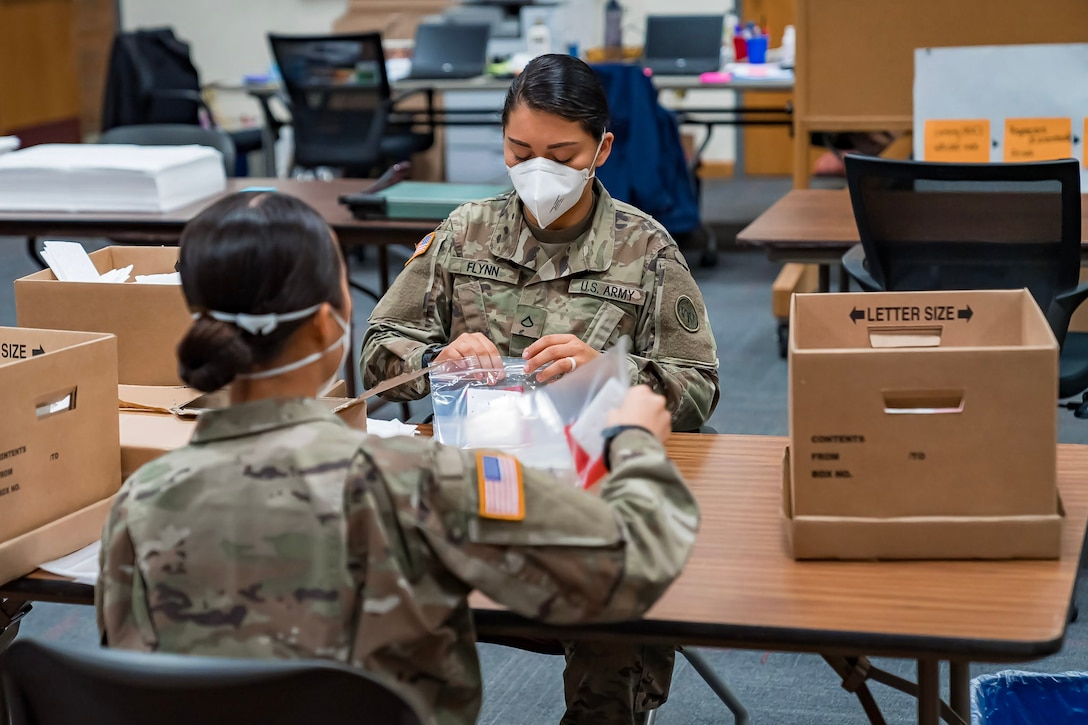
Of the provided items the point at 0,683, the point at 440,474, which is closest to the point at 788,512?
the point at 440,474

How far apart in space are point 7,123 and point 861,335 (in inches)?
296

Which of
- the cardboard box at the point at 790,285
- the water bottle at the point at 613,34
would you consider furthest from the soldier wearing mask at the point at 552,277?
the water bottle at the point at 613,34

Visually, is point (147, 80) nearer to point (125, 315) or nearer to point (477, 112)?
point (477, 112)

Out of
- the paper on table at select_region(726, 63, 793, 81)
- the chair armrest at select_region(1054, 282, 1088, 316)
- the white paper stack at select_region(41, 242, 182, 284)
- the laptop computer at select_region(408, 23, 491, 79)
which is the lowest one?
the chair armrest at select_region(1054, 282, 1088, 316)

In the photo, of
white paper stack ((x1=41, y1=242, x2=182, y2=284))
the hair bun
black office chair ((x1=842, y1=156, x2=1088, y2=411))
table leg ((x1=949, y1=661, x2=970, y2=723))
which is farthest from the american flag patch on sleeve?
black office chair ((x1=842, y1=156, x2=1088, y2=411))

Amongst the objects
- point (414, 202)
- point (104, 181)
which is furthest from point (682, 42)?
point (104, 181)

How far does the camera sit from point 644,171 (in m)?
5.19

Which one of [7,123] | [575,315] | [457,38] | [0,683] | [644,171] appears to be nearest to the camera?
[0,683]

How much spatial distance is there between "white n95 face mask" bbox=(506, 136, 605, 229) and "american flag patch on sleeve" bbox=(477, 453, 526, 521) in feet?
2.78

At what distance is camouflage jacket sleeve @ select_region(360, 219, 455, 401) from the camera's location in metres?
1.96

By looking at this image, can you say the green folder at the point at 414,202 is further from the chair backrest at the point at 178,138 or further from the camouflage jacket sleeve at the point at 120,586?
the camouflage jacket sleeve at the point at 120,586

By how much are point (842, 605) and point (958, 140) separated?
253 centimetres

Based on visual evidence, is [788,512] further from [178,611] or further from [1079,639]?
[1079,639]

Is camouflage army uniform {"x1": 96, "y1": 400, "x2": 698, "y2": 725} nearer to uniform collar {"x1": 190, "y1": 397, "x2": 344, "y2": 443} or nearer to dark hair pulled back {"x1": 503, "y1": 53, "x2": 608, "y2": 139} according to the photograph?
uniform collar {"x1": 190, "y1": 397, "x2": 344, "y2": 443}
